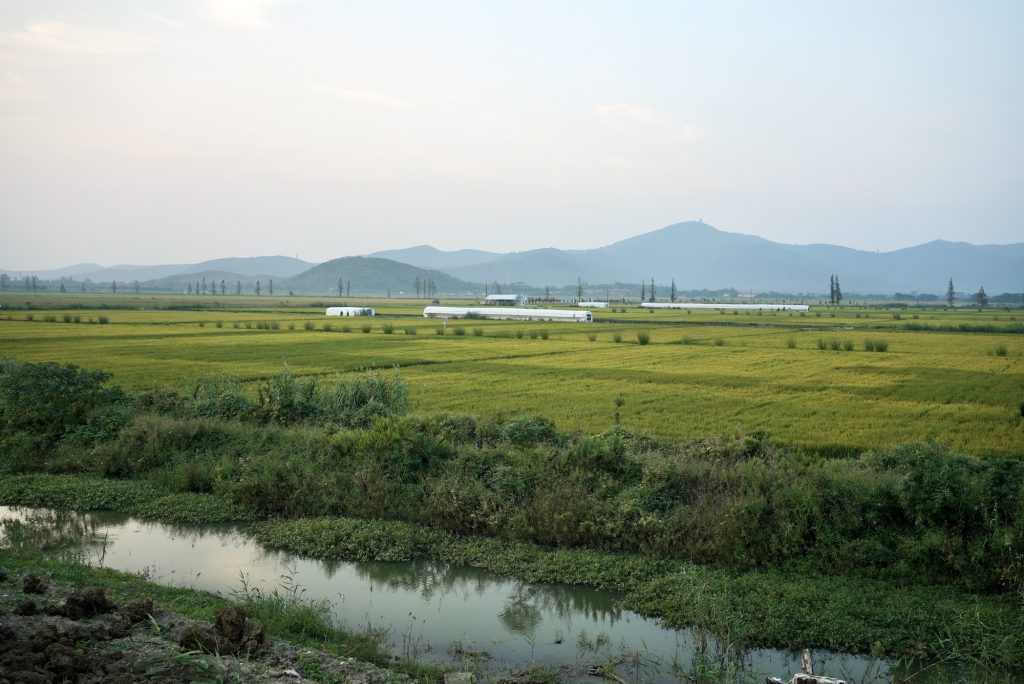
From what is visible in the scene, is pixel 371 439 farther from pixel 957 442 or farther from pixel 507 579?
pixel 957 442

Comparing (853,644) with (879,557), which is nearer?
(853,644)

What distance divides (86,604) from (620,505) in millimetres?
7282

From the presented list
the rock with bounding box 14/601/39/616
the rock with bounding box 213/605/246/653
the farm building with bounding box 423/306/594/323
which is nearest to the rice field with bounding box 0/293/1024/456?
the rock with bounding box 213/605/246/653

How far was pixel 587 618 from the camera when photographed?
9414 mm

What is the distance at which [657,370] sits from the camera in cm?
3331

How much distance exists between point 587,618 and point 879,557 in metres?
4.05

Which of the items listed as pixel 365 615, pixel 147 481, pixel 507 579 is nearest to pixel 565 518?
pixel 507 579

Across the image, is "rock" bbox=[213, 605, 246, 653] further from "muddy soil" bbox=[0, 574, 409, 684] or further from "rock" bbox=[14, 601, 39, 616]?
"rock" bbox=[14, 601, 39, 616]

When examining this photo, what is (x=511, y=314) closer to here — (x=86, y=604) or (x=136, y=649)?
(x=86, y=604)

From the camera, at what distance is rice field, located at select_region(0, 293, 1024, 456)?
2034 cm

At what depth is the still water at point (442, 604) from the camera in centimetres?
805

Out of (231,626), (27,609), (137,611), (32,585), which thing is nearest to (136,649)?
(231,626)

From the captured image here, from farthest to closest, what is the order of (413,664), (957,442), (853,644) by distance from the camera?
(957,442) < (853,644) < (413,664)

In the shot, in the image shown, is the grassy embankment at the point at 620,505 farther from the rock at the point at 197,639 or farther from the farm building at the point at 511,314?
the farm building at the point at 511,314
